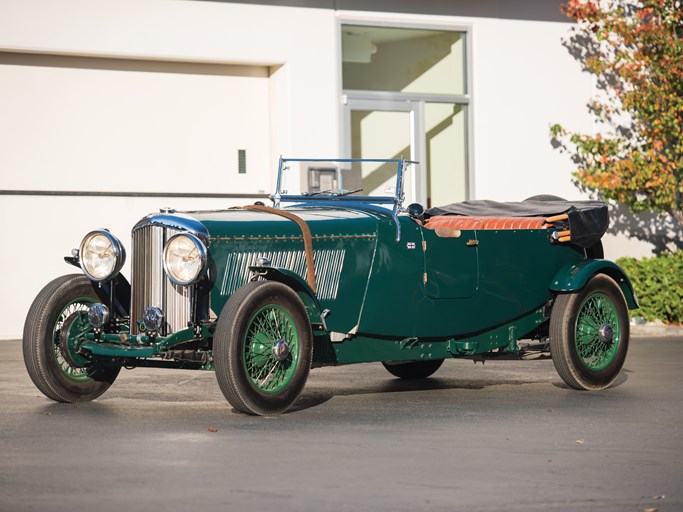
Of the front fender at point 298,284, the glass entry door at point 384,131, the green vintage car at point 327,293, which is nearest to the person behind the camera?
the green vintage car at point 327,293

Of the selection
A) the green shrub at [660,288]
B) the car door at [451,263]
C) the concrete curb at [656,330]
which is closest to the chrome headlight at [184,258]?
the car door at [451,263]

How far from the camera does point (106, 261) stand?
338 inches

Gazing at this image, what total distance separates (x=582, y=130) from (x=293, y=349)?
10017 millimetres

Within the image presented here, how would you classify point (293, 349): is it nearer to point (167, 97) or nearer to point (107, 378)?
point (107, 378)

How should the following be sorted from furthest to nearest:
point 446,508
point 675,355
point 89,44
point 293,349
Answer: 1. point 89,44
2. point 675,355
3. point 293,349
4. point 446,508

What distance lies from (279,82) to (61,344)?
7.72m

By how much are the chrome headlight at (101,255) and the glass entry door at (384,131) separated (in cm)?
756

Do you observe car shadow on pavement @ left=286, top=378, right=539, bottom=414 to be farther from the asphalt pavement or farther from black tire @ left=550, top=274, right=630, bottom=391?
black tire @ left=550, top=274, right=630, bottom=391

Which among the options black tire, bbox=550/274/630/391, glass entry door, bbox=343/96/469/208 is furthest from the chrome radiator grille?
glass entry door, bbox=343/96/469/208

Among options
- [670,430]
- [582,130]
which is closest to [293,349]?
[670,430]

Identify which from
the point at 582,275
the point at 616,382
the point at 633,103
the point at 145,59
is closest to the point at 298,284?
→ the point at 582,275

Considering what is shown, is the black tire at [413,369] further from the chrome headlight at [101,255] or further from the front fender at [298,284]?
the chrome headlight at [101,255]

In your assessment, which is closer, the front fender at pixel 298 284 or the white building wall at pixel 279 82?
the front fender at pixel 298 284

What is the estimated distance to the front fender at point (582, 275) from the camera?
9.32 m
